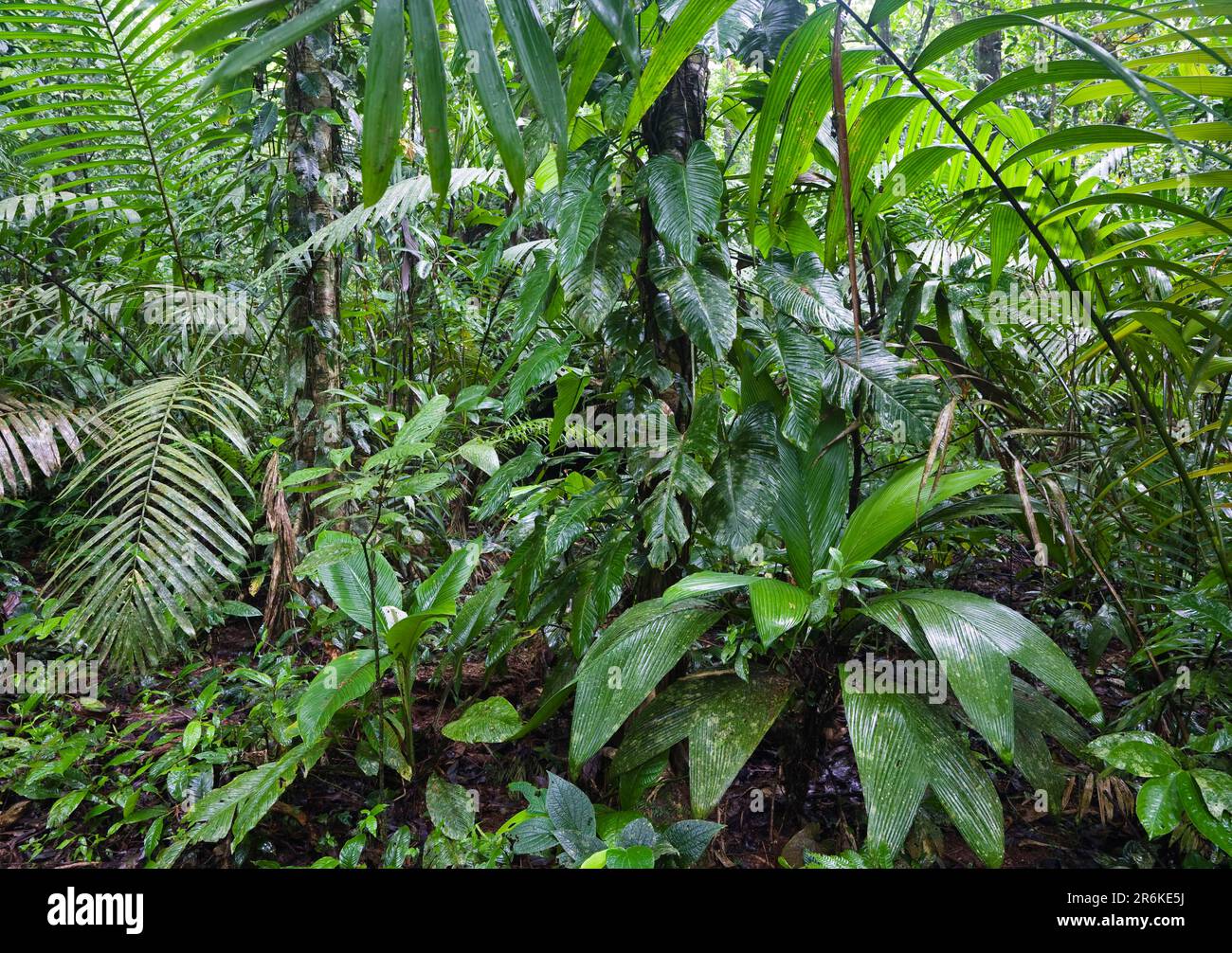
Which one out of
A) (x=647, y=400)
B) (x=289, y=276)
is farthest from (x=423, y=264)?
(x=647, y=400)

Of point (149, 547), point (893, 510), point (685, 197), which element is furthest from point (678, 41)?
point (149, 547)

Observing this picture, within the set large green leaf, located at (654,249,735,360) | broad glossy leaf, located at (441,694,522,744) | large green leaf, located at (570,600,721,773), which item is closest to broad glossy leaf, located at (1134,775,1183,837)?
large green leaf, located at (570,600,721,773)

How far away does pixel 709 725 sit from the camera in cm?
154

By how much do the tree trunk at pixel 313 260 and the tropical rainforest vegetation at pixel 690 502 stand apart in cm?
2

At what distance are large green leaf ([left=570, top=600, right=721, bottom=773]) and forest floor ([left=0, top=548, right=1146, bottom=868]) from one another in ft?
0.98

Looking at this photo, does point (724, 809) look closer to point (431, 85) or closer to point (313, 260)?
Result: point (431, 85)

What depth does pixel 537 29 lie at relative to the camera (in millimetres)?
871

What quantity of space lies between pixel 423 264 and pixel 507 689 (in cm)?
172

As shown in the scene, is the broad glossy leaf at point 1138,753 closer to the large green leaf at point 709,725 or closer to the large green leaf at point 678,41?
the large green leaf at point 709,725

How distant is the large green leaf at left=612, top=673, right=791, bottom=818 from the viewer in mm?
1467

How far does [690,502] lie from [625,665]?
16.5 inches

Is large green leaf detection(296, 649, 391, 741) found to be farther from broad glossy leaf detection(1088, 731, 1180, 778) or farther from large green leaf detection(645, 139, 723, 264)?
broad glossy leaf detection(1088, 731, 1180, 778)

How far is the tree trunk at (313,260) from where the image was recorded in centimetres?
253
